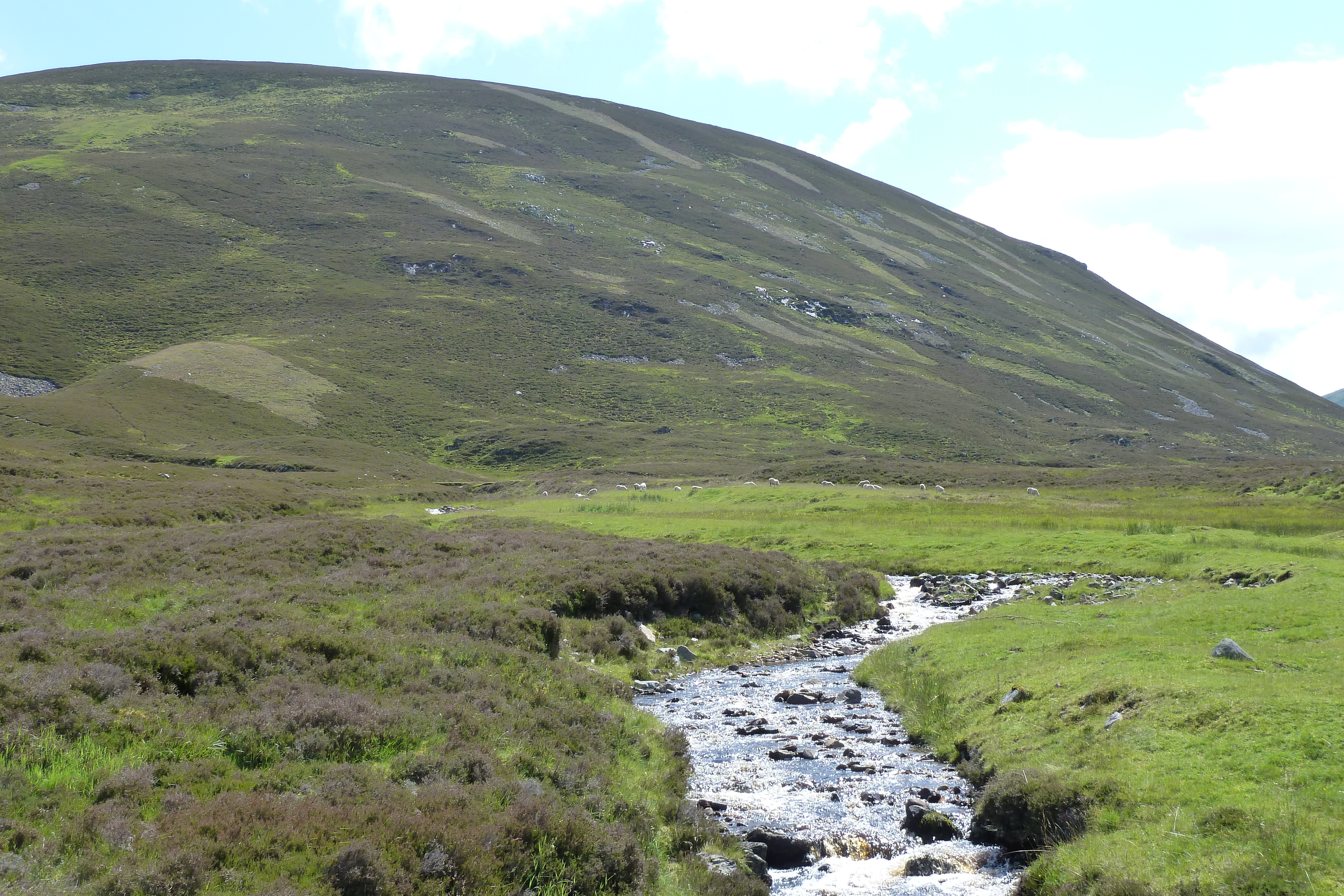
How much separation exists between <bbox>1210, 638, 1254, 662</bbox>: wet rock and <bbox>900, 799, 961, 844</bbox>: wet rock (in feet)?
24.0

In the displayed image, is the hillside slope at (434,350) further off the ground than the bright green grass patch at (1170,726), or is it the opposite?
the hillside slope at (434,350)

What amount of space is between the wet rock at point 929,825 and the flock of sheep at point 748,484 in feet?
184

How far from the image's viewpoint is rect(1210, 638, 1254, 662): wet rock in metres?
16.0

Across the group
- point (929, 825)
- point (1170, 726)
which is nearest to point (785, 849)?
point (929, 825)

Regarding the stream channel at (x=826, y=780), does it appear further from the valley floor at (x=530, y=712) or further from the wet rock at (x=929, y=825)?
the valley floor at (x=530, y=712)

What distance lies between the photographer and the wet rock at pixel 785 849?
12305 mm

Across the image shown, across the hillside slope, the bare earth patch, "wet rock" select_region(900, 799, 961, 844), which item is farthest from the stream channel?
the bare earth patch

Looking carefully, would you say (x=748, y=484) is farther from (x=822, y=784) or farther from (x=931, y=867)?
(x=931, y=867)

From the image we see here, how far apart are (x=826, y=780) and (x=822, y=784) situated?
264 mm

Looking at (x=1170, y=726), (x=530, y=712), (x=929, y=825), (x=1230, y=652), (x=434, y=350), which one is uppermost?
(x=434, y=350)

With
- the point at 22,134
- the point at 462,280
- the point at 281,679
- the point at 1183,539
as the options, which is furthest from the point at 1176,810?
the point at 22,134

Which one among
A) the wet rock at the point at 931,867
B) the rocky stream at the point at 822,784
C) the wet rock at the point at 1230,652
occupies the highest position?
the wet rock at the point at 1230,652

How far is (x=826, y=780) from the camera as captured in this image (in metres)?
15.3

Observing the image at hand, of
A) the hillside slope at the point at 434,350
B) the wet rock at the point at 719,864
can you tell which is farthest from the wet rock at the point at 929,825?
the hillside slope at the point at 434,350
